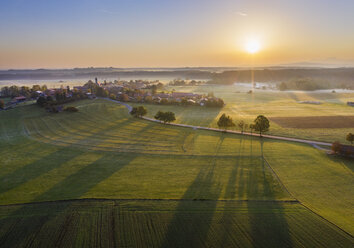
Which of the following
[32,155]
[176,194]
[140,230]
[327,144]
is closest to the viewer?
[140,230]

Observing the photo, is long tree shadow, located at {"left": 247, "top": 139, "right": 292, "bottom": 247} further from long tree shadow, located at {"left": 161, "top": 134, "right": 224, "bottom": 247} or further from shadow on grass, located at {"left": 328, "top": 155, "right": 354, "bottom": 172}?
shadow on grass, located at {"left": 328, "top": 155, "right": 354, "bottom": 172}

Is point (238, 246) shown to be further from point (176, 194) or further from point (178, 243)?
point (176, 194)

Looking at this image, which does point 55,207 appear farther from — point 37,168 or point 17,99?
point 17,99

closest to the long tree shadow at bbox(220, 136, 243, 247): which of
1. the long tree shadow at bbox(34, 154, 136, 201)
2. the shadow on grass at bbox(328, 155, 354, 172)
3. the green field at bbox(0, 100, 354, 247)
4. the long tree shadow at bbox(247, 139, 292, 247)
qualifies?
the green field at bbox(0, 100, 354, 247)

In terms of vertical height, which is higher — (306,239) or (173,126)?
(173,126)

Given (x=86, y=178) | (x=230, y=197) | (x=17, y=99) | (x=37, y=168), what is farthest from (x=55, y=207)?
(x=17, y=99)

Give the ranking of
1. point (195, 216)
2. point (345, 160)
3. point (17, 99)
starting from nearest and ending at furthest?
point (195, 216)
point (345, 160)
point (17, 99)

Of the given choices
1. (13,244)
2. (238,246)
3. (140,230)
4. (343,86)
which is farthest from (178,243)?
(343,86)
